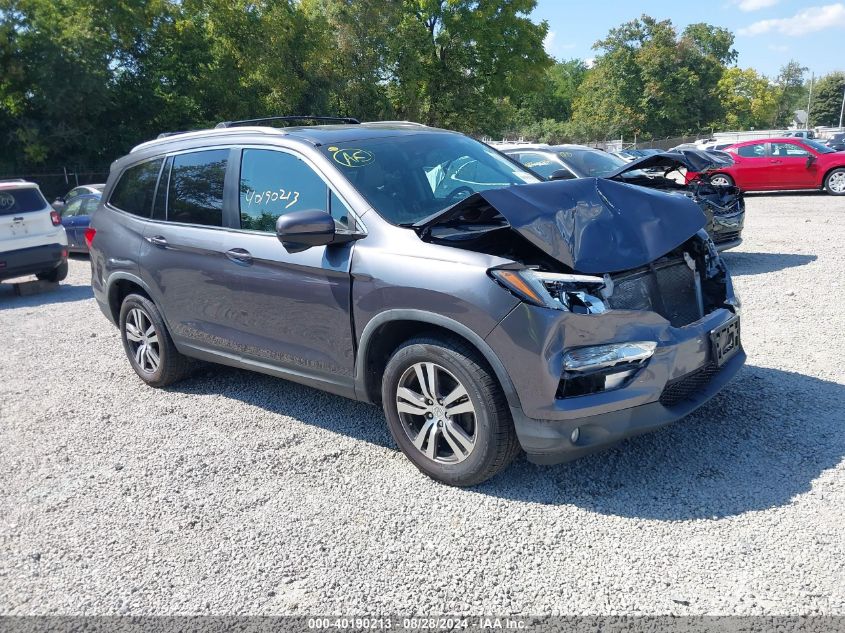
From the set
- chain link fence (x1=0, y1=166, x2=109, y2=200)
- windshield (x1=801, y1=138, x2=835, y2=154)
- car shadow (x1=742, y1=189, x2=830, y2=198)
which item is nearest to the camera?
windshield (x1=801, y1=138, x2=835, y2=154)

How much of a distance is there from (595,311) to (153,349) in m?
3.75

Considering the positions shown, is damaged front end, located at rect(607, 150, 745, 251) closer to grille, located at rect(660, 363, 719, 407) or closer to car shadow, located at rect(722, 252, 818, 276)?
car shadow, located at rect(722, 252, 818, 276)

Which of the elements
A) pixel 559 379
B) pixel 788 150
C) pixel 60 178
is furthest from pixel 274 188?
pixel 60 178

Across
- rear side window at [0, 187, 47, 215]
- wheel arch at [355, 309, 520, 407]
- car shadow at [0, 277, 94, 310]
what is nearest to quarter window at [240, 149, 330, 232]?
wheel arch at [355, 309, 520, 407]

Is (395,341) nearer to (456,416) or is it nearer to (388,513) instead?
(456,416)

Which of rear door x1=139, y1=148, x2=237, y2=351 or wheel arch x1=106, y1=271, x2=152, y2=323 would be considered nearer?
rear door x1=139, y1=148, x2=237, y2=351

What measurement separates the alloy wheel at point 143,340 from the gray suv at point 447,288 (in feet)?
1.73

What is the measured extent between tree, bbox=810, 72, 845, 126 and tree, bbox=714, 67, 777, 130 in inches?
442

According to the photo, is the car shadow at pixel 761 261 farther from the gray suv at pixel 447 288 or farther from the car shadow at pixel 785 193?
the car shadow at pixel 785 193

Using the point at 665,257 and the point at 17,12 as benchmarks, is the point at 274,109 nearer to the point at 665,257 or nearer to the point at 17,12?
the point at 17,12

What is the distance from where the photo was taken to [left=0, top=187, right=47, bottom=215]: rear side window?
10.3m

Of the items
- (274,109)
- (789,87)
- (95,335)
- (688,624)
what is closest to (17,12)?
(274,109)

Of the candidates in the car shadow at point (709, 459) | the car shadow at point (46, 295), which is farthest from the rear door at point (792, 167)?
the car shadow at point (46, 295)

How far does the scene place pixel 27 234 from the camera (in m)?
10.5
